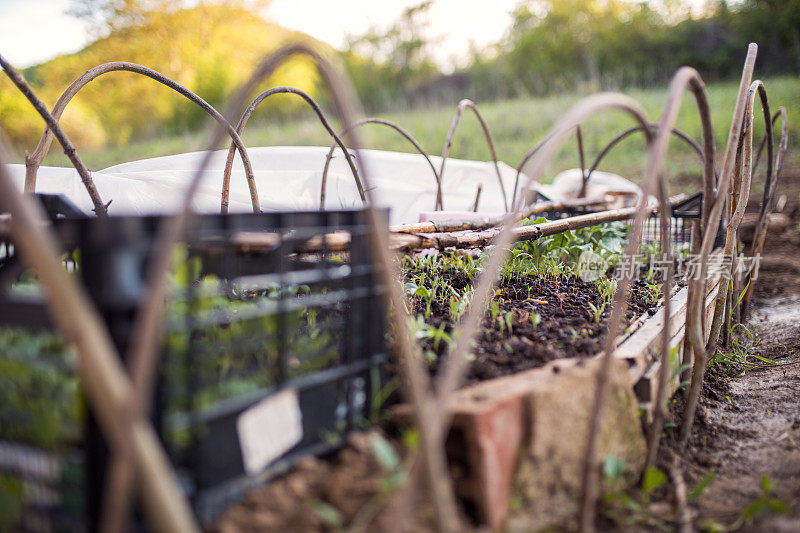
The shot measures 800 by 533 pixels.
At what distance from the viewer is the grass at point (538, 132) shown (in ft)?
26.6

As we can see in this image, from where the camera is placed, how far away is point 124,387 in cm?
56

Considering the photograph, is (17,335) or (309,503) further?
(17,335)

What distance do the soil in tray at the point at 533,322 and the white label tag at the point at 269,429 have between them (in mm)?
448

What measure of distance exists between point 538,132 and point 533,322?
8.80 metres

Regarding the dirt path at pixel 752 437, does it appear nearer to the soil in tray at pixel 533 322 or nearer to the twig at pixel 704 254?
the twig at pixel 704 254

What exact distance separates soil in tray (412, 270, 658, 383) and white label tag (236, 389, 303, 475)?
45cm

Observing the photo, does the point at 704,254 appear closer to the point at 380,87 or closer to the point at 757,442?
the point at 757,442

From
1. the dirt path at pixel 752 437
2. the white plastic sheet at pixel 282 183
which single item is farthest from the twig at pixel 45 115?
the dirt path at pixel 752 437

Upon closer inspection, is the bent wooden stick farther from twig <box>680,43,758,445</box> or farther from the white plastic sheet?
twig <box>680,43,758,445</box>

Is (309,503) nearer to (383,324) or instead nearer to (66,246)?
(383,324)

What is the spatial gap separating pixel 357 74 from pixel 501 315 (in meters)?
22.8

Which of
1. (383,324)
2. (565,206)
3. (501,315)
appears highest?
(565,206)

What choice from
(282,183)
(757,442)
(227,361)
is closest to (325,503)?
(227,361)

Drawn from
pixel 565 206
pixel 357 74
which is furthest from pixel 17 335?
pixel 357 74
